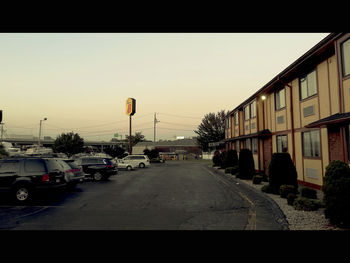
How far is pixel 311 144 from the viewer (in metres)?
13.8

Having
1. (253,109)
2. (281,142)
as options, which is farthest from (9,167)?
(253,109)

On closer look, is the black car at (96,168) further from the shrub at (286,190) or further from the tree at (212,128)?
the tree at (212,128)

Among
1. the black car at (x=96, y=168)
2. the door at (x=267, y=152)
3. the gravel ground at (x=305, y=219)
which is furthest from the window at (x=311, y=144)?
the black car at (x=96, y=168)

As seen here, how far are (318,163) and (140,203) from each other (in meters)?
9.60

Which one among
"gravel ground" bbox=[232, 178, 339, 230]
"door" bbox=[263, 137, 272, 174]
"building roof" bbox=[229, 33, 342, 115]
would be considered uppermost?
"building roof" bbox=[229, 33, 342, 115]

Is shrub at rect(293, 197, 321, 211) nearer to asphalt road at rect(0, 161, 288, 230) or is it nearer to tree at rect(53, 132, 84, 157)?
asphalt road at rect(0, 161, 288, 230)

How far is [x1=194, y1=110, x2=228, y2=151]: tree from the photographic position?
5700 centimetres

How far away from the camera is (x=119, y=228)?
6414mm

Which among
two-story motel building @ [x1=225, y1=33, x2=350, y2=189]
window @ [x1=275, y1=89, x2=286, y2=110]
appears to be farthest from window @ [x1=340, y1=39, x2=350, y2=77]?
window @ [x1=275, y1=89, x2=286, y2=110]

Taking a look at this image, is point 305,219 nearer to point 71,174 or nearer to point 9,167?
point 71,174

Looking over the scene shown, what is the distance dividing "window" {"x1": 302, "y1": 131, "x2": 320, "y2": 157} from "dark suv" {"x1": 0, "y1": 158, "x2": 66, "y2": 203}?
1310 cm

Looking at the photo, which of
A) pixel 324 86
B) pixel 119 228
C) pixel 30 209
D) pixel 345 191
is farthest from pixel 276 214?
pixel 30 209

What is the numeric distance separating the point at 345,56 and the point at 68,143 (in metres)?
50.0
